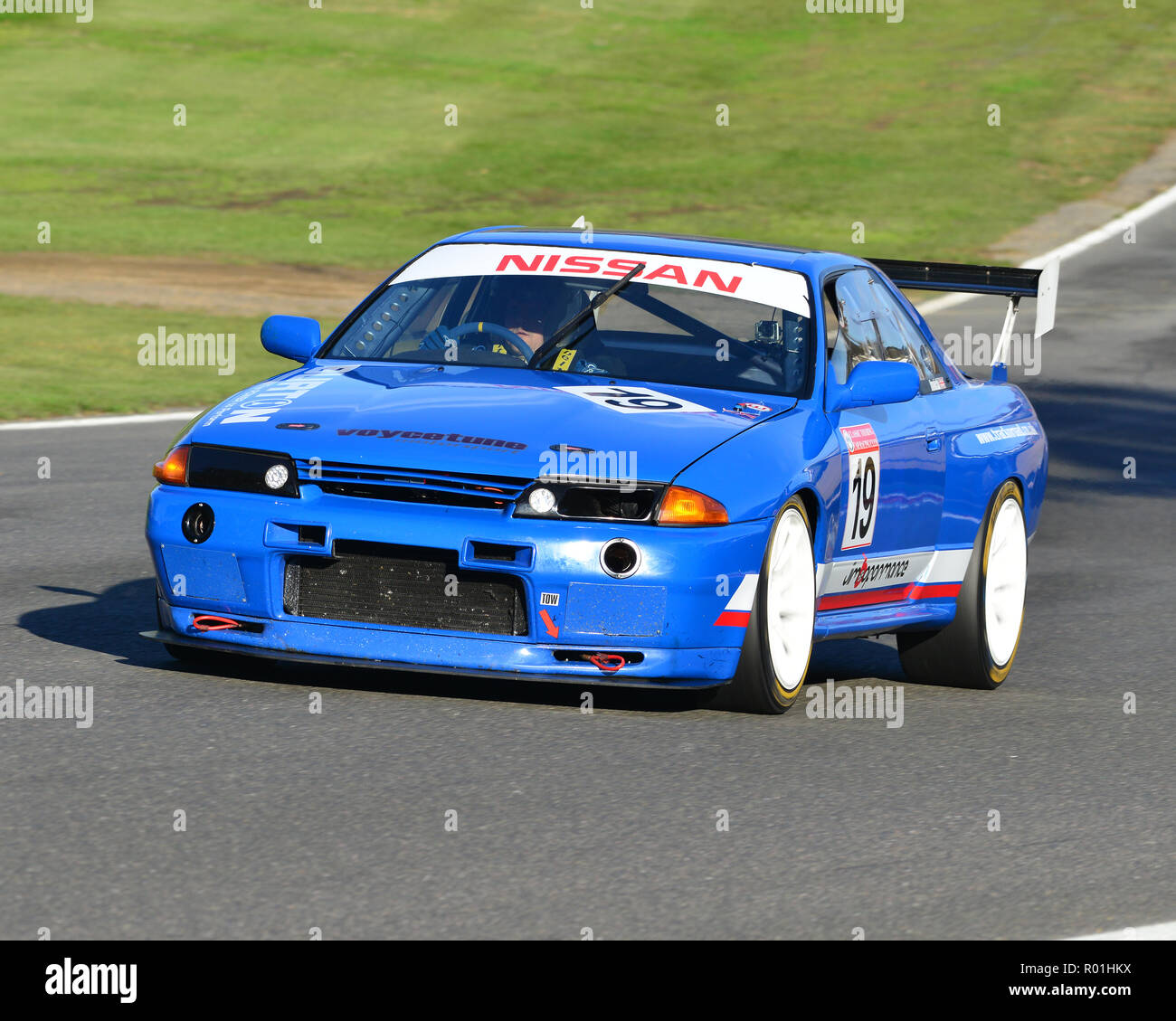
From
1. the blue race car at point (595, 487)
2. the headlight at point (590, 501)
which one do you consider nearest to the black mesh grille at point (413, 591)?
the blue race car at point (595, 487)

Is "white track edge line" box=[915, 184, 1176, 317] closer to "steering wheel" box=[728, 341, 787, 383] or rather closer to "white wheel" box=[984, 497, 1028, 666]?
"white wheel" box=[984, 497, 1028, 666]

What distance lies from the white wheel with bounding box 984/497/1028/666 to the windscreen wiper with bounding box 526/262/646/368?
5.85ft

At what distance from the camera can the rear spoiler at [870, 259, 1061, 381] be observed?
866cm

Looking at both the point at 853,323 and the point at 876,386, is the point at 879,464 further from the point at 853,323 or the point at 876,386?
the point at 853,323

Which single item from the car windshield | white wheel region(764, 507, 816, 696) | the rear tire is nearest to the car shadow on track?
the rear tire

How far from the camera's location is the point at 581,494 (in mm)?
6453

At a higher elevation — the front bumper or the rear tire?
the front bumper

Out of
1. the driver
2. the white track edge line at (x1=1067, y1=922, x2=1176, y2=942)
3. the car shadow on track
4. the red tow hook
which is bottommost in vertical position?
the white track edge line at (x1=1067, y1=922, x2=1176, y2=942)

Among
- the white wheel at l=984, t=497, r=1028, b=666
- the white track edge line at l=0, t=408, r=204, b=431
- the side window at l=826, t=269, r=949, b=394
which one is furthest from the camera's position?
the white track edge line at l=0, t=408, r=204, b=431

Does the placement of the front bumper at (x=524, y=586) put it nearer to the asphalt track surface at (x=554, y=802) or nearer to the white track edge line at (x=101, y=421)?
the asphalt track surface at (x=554, y=802)

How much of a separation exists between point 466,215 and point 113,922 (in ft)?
91.8

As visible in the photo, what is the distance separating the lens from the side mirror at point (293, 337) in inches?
310

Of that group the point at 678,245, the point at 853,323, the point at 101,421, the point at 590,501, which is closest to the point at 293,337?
the point at 678,245
